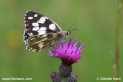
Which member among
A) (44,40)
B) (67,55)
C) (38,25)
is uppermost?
(38,25)

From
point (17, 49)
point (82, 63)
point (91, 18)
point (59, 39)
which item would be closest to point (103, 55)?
point (82, 63)

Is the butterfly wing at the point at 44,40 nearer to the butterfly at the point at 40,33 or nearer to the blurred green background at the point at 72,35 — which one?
the butterfly at the point at 40,33

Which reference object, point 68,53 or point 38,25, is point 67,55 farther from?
point 38,25

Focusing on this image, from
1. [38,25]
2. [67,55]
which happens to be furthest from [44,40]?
[67,55]

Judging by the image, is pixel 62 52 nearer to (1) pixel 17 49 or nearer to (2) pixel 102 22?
(1) pixel 17 49

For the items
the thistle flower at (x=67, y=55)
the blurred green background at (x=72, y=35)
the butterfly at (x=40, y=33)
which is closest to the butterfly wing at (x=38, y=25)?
the butterfly at (x=40, y=33)
